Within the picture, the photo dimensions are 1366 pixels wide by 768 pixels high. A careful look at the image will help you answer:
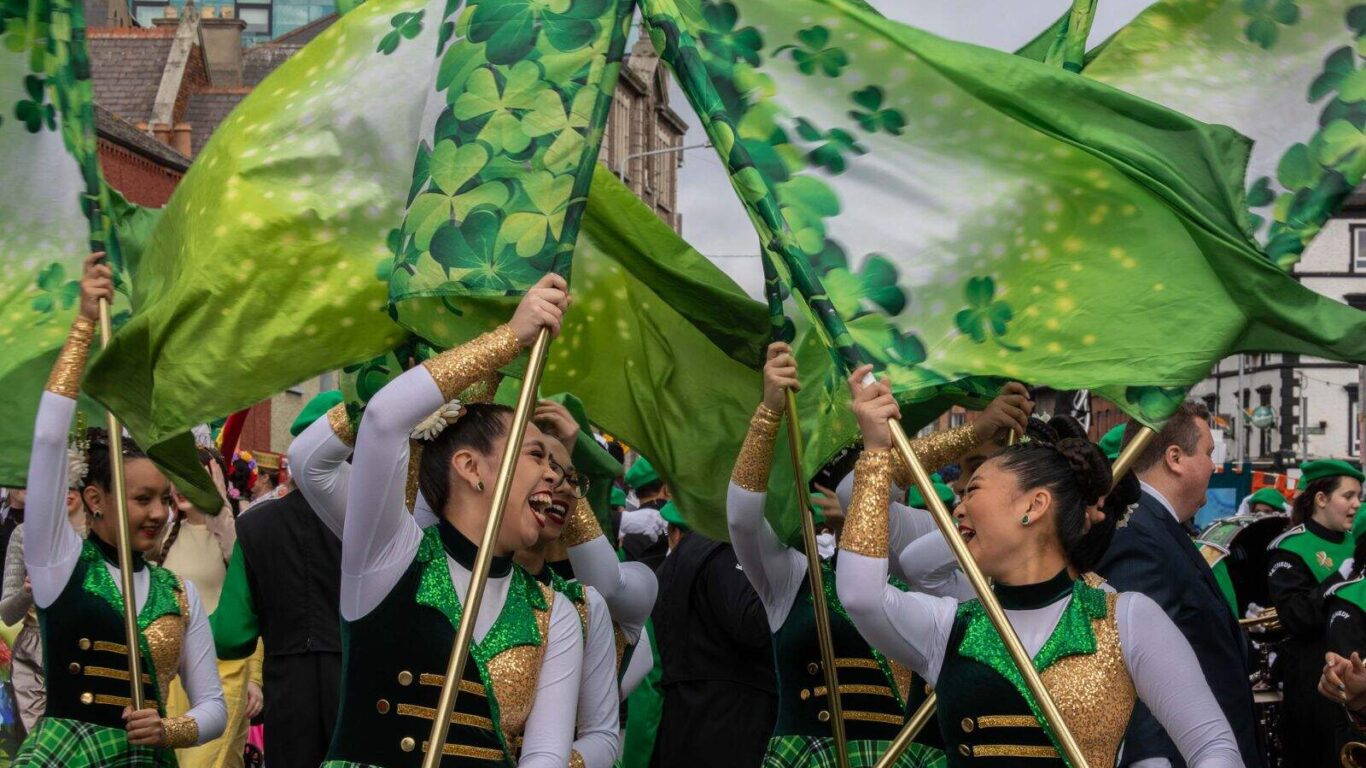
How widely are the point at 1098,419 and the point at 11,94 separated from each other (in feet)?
271

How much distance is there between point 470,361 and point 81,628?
2.07 meters

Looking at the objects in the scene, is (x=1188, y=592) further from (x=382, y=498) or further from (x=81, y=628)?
(x=81, y=628)

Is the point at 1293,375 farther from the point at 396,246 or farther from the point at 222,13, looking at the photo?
the point at 396,246

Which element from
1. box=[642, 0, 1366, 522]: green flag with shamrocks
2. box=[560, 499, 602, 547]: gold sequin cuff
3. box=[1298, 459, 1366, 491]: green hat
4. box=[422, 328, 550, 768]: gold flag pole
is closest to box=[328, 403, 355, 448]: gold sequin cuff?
box=[422, 328, 550, 768]: gold flag pole

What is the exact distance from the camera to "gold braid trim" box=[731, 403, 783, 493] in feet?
20.1

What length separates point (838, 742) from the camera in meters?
6.11

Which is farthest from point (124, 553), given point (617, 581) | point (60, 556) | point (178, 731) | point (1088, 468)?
point (1088, 468)

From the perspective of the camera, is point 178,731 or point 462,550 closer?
point 462,550

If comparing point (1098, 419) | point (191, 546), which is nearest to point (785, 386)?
point (191, 546)

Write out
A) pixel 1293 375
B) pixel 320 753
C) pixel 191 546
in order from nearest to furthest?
pixel 320 753, pixel 191 546, pixel 1293 375

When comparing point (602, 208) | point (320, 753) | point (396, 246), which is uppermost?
point (602, 208)

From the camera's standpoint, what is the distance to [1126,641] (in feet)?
16.2

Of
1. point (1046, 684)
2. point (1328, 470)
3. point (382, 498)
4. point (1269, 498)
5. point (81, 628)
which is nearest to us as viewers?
point (382, 498)

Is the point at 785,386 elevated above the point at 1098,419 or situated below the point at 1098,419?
below
